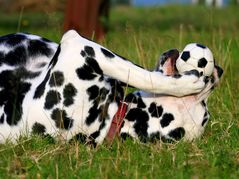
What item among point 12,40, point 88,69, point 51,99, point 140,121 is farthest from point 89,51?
point 12,40

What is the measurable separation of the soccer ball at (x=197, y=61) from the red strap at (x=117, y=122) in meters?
0.42

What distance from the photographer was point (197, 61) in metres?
4.20

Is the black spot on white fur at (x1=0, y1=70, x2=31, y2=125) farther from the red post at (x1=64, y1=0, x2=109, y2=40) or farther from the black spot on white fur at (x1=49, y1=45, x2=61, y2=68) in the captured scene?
the red post at (x1=64, y1=0, x2=109, y2=40)

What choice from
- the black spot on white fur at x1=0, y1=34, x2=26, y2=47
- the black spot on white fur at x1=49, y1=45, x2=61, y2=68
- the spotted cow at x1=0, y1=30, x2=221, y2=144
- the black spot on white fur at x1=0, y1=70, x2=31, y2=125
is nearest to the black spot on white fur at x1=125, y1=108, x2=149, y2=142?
the spotted cow at x1=0, y1=30, x2=221, y2=144

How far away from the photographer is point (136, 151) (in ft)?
13.5

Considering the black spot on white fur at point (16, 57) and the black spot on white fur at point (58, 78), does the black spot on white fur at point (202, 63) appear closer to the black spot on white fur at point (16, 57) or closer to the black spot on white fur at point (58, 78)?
the black spot on white fur at point (58, 78)

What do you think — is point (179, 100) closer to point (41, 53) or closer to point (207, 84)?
point (207, 84)

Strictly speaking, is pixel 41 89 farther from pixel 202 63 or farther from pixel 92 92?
pixel 202 63

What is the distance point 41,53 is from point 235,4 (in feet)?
66.0

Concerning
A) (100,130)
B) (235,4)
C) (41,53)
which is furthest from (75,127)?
(235,4)

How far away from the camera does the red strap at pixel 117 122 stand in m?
4.21

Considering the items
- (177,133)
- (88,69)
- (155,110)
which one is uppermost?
(88,69)

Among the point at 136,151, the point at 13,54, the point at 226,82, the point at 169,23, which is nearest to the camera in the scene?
the point at 136,151

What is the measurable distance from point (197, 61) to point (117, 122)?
605 mm
